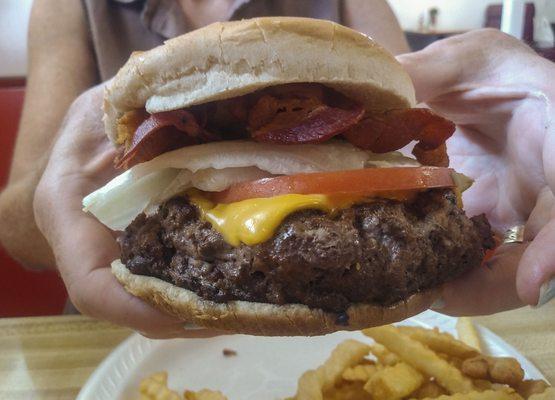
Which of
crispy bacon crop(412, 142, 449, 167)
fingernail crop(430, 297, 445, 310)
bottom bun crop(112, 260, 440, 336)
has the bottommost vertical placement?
fingernail crop(430, 297, 445, 310)

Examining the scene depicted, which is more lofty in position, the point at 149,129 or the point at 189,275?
the point at 149,129

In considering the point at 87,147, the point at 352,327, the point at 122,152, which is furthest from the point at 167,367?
the point at 352,327

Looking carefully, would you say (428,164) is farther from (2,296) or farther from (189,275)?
(2,296)

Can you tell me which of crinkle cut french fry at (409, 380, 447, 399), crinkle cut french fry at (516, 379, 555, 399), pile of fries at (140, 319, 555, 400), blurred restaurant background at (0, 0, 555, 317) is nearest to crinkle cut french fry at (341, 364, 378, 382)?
pile of fries at (140, 319, 555, 400)

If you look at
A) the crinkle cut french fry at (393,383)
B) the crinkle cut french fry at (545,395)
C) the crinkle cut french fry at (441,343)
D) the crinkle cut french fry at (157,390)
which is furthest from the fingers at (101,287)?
the crinkle cut french fry at (545,395)

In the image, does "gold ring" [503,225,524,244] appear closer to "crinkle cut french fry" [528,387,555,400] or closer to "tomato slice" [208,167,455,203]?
"crinkle cut french fry" [528,387,555,400]
